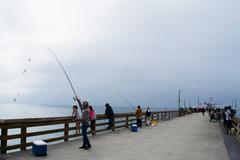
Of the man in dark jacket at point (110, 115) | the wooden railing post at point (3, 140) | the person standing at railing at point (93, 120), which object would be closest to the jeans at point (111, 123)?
the man in dark jacket at point (110, 115)

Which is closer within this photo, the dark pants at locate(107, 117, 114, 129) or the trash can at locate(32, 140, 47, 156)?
the trash can at locate(32, 140, 47, 156)

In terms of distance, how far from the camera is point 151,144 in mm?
13344

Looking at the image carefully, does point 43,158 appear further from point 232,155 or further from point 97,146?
point 232,155

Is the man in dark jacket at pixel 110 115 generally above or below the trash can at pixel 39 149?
above

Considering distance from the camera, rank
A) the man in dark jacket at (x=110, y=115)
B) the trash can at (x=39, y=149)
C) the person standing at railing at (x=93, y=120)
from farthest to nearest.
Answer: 1. the man in dark jacket at (x=110, y=115)
2. the person standing at railing at (x=93, y=120)
3. the trash can at (x=39, y=149)

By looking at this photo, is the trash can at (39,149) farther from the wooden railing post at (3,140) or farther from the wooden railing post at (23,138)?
the wooden railing post at (3,140)

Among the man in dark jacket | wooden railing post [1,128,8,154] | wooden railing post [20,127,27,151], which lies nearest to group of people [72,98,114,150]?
the man in dark jacket

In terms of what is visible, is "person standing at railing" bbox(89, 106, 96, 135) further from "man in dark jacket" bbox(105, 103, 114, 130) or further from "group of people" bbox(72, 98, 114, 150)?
"man in dark jacket" bbox(105, 103, 114, 130)

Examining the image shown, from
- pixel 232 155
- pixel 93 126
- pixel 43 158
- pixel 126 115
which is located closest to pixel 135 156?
pixel 43 158

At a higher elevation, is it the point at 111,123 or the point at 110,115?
the point at 110,115

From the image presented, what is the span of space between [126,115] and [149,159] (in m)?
11.0

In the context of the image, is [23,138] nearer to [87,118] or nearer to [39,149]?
[39,149]

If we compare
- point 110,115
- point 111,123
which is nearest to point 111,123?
point 111,123

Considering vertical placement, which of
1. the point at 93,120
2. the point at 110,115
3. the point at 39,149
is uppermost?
the point at 110,115
